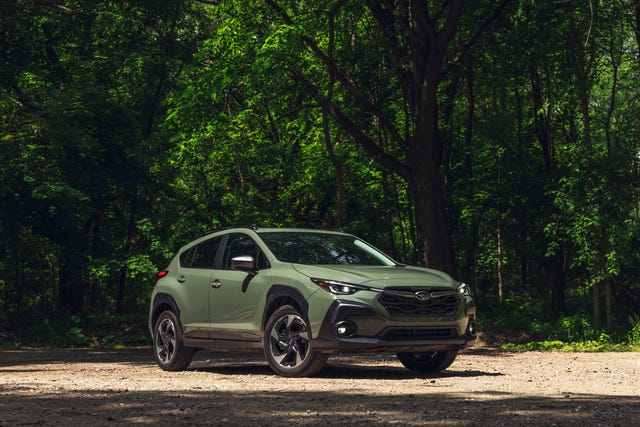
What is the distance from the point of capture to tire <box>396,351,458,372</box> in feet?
40.4

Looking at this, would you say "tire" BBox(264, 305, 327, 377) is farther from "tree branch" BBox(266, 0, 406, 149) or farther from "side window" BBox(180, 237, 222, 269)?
"tree branch" BBox(266, 0, 406, 149)

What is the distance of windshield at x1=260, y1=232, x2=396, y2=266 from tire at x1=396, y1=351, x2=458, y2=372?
1236mm

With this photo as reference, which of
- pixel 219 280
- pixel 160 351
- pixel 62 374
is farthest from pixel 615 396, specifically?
pixel 62 374

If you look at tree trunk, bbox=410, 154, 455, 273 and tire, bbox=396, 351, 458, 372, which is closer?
tire, bbox=396, 351, 458, 372

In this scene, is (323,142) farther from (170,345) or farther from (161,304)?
(170,345)

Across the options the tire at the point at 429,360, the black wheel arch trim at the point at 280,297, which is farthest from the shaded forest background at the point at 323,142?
the black wheel arch trim at the point at 280,297

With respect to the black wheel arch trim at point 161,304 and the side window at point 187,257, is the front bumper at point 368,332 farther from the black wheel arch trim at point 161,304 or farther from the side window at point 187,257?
the side window at point 187,257

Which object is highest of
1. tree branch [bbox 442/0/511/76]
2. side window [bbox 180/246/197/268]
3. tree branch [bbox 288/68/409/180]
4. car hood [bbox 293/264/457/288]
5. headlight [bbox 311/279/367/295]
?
tree branch [bbox 442/0/511/76]

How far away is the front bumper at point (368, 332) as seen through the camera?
11008 millimetres

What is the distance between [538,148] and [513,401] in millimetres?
20171

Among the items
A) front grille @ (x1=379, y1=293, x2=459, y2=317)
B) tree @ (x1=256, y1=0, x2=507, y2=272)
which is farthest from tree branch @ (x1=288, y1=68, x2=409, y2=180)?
front grille @ (x1=379, y1=293, x2=459, y2=317)

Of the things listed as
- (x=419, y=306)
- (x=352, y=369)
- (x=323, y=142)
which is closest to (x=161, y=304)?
(x=352, y=369)

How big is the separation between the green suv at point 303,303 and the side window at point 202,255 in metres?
0.02

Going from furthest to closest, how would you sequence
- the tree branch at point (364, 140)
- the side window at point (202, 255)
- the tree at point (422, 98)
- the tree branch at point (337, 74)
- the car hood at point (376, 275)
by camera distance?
the tree branch at point (337, 74)
the tree branch at point (364, 140)
the tree at point (422, 98)
the side window at point (202, 255)
the car hood at point (376, 275)
